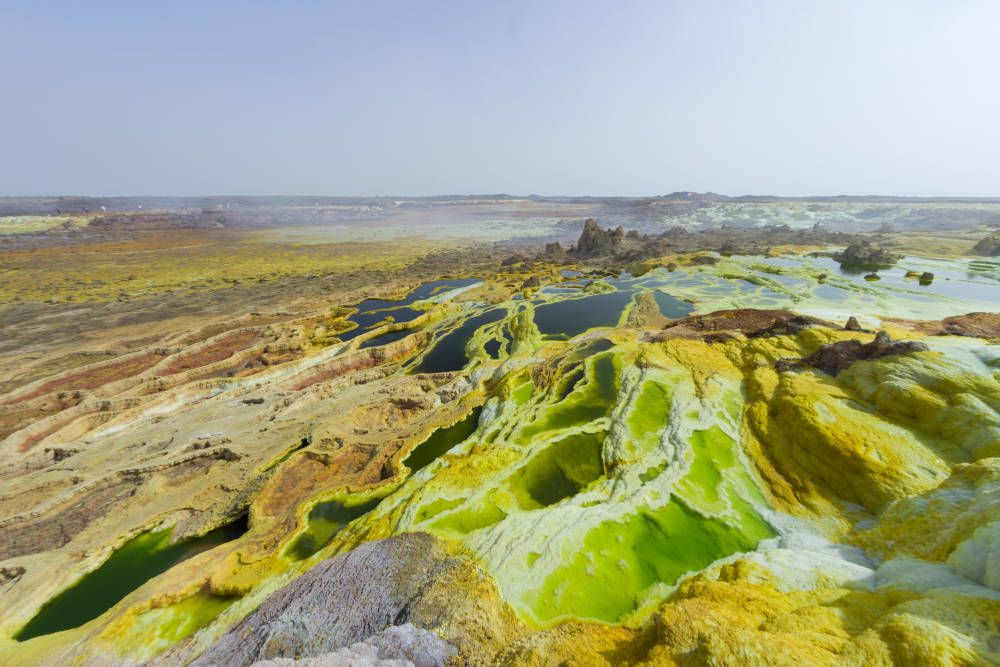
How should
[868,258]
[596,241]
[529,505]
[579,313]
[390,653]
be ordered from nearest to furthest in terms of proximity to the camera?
[390,653]
[529,505]
[579,313]
[868,258]
[596,241]

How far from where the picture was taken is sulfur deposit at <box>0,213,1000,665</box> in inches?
292

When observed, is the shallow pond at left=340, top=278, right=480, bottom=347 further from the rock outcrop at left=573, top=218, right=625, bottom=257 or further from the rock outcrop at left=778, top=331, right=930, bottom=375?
the rock outcrop at left=778, top=331, right=930, bottom=375

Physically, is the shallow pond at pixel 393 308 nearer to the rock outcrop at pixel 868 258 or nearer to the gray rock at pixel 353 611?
the gray rock at pixel 353 611

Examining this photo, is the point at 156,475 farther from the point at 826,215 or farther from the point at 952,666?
the point at 826,215

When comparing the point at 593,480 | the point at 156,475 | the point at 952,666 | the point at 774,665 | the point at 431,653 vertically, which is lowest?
the point at 156,475

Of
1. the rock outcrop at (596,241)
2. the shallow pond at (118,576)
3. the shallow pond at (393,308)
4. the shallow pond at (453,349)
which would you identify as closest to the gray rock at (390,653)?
the shallow pond at (118,576)

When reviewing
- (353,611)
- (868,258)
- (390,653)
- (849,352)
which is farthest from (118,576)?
(868,258)

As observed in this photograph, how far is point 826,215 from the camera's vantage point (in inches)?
4631

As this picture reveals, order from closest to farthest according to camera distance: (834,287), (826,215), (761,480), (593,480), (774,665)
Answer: (774,665) → (761,480) → (593,480) → (834,287) → (826,215)

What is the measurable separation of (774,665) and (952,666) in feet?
6.90

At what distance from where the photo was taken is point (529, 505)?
13117 mm

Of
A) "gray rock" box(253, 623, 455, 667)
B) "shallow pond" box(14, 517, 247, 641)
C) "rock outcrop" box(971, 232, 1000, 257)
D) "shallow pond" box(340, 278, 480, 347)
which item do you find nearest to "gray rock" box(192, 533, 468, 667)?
"gray rock" box(253, 623, 455, 667)

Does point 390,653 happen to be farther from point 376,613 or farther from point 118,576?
point 118,576

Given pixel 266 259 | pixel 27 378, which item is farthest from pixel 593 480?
pixel 266 259
